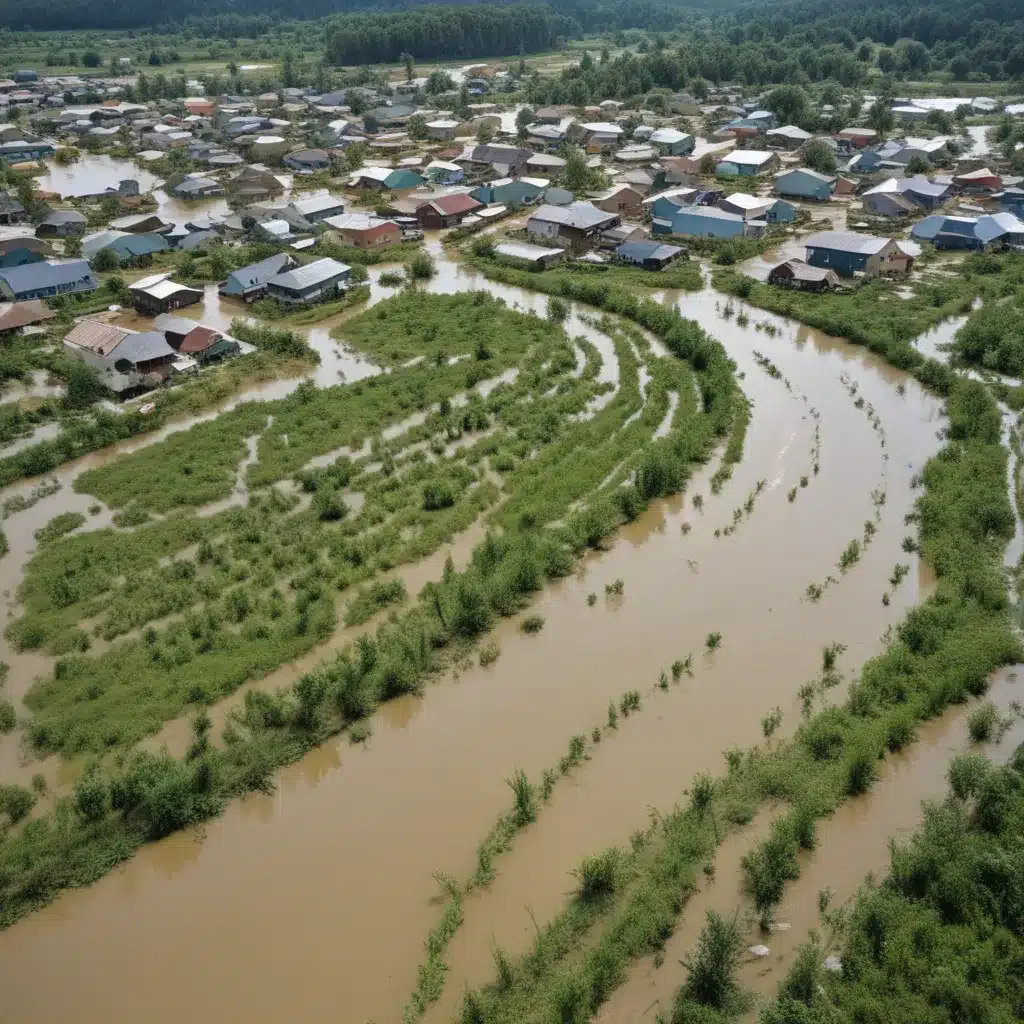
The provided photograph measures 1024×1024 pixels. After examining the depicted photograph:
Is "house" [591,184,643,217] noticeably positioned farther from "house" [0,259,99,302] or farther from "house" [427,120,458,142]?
"house" [427,120,458,142]

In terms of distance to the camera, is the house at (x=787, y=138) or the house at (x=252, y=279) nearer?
the house at (x=252, y=279)

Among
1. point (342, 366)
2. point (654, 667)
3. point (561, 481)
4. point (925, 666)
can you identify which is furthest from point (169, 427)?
point (925, 666)

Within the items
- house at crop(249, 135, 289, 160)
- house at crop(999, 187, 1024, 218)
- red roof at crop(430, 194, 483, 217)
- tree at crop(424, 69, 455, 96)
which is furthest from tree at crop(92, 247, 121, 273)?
tree at crop(424, 69, 455, 96)

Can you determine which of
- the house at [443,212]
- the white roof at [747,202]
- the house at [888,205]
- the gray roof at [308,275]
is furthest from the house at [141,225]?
the house at [888,205]

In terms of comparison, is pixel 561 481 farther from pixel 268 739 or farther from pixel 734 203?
pixel 734 203

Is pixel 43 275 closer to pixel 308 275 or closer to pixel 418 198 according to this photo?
pixel 308 275

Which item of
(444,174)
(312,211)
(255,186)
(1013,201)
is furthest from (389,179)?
(1013,201)

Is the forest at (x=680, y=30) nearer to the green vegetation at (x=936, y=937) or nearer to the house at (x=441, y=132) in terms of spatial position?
the house at (x=441, y=132)
